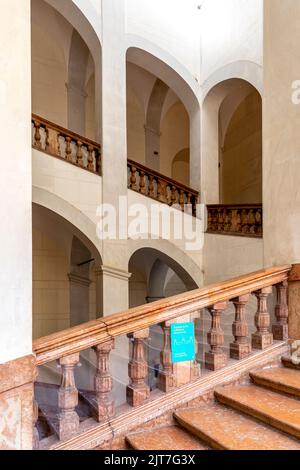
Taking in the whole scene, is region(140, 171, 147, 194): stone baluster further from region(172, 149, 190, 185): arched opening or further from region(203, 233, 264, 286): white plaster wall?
region(172, 149, 190, 185): arched opening

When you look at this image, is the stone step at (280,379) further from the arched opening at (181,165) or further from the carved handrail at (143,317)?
the arched opening at (181,165)

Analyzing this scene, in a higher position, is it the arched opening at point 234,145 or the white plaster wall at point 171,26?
the white plaster wall at point 171,26

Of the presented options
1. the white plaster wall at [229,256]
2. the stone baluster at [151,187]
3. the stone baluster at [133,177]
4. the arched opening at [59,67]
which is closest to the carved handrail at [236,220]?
the white plaster wall at [229,256]

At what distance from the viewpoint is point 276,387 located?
265 cm

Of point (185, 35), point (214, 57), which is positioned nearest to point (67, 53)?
point (185, 35)

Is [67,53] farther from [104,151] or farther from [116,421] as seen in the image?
[116,421]

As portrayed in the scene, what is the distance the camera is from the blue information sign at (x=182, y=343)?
2.57m

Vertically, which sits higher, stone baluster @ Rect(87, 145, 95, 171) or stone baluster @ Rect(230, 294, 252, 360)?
stone baluster @ Rect(87, 145, 95, 171)

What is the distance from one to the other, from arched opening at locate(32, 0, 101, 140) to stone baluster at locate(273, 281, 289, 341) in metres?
6.63

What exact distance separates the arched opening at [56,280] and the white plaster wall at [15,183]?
7405mm

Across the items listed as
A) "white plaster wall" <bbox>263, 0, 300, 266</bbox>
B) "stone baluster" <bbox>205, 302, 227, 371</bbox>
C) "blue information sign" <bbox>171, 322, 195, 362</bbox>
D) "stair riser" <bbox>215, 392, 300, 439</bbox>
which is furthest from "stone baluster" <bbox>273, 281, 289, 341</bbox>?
"blue information sign" <bbox>171, 322, 195, 362</bbox>

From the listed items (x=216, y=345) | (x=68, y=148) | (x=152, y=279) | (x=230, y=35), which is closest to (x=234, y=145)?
(x=230, y=35)

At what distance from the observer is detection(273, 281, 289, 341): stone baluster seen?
3125 mm

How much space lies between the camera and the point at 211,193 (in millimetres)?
8477
